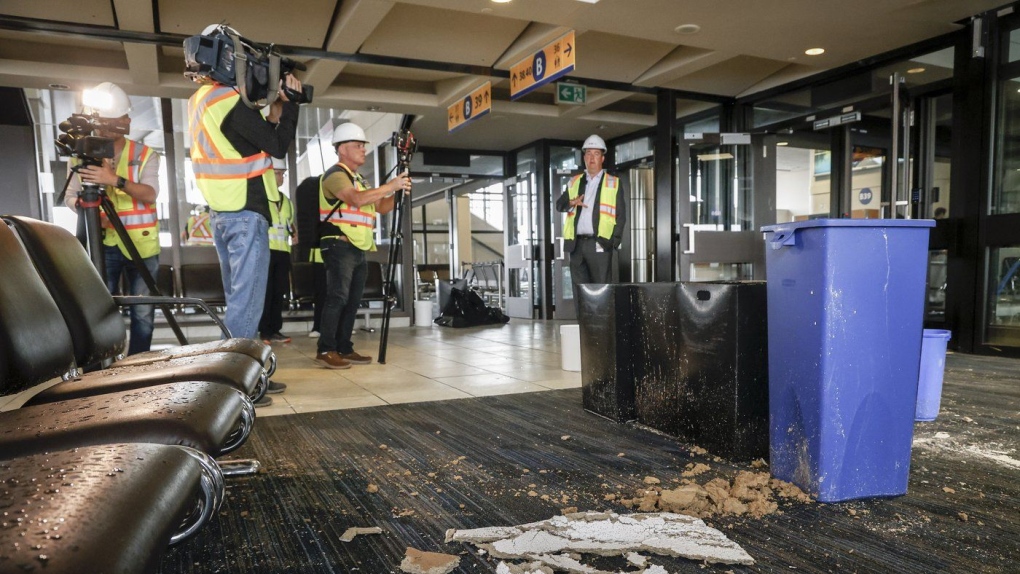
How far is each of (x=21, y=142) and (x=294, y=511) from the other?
6.85 metres

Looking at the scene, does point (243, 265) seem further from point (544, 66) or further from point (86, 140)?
point (544, 66)

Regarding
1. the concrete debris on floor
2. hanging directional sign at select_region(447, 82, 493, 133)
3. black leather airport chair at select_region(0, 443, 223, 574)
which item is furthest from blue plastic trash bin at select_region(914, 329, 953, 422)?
hanging directional sign at select_region(447, 82, 493, 133)

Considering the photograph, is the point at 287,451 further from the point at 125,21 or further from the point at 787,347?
the point at 125,21

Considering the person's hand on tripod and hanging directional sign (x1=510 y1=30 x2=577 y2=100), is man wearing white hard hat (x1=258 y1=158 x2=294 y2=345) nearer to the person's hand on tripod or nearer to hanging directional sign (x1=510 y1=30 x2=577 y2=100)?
hanging directional sign (x1=510 y1=30 x2=577 y2=100)

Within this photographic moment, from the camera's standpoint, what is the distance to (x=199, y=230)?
7.02 metres

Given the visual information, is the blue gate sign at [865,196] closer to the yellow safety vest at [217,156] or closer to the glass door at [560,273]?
the glass door at [560,273]

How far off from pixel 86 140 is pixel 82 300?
144cm

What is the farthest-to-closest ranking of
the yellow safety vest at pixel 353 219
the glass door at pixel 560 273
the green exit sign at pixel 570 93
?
1. the glass door at pixel 560 273
2. the green exit sign at pixel 570 93
3. the yellow safety vest at pixel 353 219

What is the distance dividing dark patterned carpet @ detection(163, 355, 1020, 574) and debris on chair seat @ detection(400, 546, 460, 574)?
0.08 ft

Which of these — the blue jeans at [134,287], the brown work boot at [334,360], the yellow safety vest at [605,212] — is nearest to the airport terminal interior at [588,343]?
the brown work boot at [334,360]

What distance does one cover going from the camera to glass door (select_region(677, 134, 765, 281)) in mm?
6492

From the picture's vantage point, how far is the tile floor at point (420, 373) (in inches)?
118

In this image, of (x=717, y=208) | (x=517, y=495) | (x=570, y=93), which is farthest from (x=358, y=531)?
(x=717, y=208)

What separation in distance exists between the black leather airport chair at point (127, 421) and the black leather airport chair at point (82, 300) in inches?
22.0
